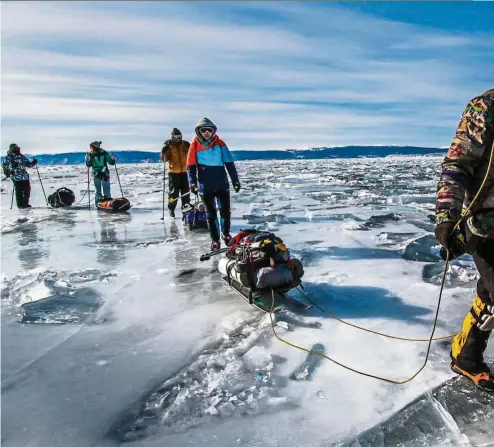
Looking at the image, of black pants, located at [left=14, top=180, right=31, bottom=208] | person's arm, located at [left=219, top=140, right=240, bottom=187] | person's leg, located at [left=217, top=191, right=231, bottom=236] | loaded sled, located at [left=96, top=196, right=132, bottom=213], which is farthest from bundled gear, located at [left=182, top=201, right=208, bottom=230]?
black pants, located at [left=14, top=180, right=31, bottom=208]

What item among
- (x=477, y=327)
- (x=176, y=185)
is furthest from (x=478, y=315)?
(x=176, y=185)

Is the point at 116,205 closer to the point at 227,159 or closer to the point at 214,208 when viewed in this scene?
the point at 214,208

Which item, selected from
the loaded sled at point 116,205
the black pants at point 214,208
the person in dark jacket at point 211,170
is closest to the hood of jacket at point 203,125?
the person in dark jacket at point 211,170

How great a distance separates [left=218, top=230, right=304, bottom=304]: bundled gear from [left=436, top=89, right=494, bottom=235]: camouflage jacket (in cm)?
178

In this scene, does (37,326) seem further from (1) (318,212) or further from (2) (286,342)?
(1) (318,212)

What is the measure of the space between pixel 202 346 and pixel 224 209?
10.4ft

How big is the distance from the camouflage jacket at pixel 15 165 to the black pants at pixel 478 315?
13.0 metres

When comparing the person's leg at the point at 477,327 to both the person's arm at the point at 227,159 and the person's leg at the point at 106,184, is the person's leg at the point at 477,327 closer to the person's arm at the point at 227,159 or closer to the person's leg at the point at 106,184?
the person's arm at the point at 227,159

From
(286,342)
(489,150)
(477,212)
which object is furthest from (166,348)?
(489,150)

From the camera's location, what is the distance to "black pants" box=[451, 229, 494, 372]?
2260 mm

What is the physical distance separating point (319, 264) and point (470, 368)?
2.91 m

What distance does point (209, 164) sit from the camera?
232 inches

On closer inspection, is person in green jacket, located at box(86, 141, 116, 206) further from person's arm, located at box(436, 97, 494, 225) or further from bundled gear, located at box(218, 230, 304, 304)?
person's arm, located at box(436, 97, 494, 225)

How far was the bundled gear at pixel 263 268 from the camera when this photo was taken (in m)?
3.77
